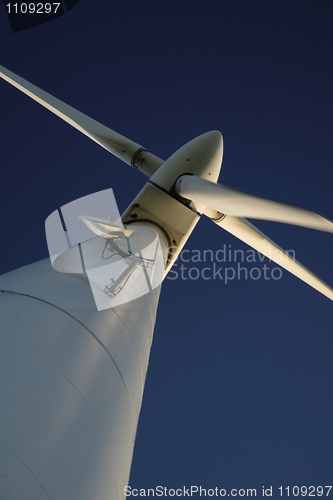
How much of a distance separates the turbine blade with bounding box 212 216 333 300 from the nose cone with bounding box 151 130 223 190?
4.43 feet

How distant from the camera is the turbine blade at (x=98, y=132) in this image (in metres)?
10.1

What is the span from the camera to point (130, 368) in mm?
3770

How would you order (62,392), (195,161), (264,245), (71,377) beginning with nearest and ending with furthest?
1. (62,392)
2. (71,377)
3. (195,161)
4. (264,245)

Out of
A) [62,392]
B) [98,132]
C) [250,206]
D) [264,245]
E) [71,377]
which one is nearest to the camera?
[62,392]

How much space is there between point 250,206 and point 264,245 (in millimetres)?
5946

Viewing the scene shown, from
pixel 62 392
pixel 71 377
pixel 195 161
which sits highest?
pixel 195 161

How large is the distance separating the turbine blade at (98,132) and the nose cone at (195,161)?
1.33 m

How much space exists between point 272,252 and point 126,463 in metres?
7.39

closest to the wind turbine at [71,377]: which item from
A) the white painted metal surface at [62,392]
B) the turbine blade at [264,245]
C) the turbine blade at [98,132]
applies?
the white painted metal surface at [62,392]

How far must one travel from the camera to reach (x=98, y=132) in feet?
33.9

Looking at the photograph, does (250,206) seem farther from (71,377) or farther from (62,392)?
(62,392)

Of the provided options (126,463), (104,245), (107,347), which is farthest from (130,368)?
(104,245)

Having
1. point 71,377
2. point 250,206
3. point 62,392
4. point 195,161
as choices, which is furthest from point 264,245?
point 62,392

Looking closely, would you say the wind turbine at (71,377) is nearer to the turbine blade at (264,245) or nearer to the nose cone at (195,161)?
the nose cone at (195,161)
